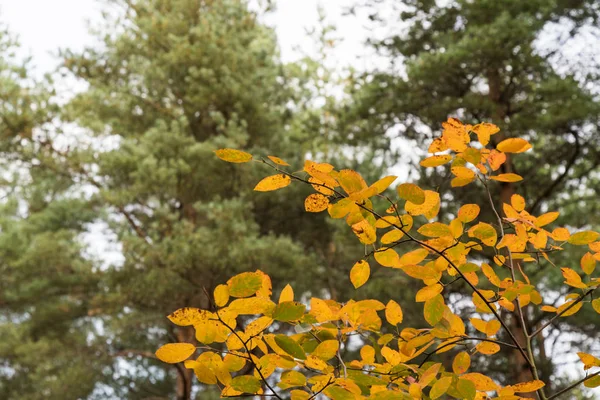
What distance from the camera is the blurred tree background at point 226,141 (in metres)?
5.34

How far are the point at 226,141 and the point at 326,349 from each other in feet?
19.1

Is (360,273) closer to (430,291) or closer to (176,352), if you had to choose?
(430,291)

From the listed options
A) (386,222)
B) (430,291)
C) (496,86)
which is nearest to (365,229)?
(386,222)

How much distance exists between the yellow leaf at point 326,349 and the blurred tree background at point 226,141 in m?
4.04

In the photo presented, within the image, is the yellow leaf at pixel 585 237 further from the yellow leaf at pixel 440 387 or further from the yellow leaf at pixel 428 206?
the yellow leaf at pixel 440 387

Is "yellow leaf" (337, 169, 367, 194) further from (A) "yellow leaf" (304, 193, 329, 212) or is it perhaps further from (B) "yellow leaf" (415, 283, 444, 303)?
(B) "yellow leaf" (415, 283, 444, 303)

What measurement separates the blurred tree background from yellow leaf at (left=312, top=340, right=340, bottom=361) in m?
4.04

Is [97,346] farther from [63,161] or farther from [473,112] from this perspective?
[473,112]

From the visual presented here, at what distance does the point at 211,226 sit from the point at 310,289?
189 cm

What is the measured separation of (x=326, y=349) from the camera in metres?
0.86

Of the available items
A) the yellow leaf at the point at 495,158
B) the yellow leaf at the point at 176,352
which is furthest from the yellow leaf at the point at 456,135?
the yellow leaf at the point at 176,352

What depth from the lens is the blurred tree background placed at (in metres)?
5.34

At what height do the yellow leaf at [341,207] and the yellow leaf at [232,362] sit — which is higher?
the yellow leaf at [341,207]

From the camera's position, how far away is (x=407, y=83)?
5.56 metres
